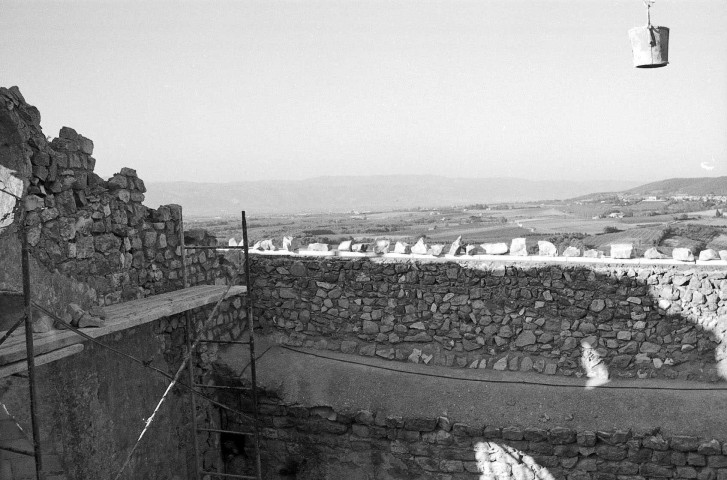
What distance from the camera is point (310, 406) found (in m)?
8.79

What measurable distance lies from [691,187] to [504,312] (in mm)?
16923

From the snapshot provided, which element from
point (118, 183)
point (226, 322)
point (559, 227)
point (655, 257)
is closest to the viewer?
point (118, 183)

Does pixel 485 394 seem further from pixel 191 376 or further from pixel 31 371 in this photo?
pixel 31 371

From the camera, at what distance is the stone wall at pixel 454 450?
297 inches

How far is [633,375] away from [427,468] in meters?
2.98

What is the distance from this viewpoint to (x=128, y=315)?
638cm

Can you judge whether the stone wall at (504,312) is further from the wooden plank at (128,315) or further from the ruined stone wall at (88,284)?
the ruined stone wall at (88,284)

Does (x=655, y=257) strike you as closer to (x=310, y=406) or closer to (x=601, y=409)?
(x=601, y=409)

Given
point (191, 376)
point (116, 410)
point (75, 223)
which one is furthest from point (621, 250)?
point (75, 223)

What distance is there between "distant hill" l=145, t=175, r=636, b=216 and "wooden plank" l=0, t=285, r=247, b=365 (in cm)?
2980

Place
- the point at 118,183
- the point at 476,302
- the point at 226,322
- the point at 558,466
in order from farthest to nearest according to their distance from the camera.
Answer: the point at 226,322, the point at 476,302, the point at 558,466, the point at 118,183

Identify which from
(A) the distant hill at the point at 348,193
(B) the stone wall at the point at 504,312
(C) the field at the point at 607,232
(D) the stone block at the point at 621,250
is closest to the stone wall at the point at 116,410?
(B) the stone wall at the point at 504,312

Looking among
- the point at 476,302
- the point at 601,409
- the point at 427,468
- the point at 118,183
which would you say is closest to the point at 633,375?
the point at 601,409

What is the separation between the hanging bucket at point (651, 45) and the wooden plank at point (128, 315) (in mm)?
6023
